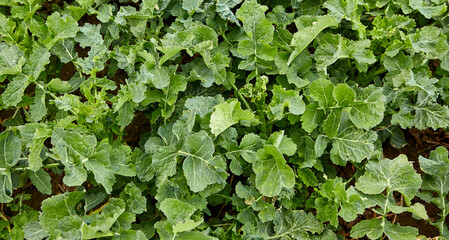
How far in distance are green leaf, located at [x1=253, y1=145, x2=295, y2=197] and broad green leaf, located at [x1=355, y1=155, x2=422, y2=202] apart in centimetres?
47

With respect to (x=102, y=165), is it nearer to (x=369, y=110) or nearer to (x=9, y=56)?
(x=9, y=56)

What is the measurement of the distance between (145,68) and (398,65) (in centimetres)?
158

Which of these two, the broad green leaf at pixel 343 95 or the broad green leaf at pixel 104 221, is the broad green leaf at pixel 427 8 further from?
the broad green leaf at pixel 104 221

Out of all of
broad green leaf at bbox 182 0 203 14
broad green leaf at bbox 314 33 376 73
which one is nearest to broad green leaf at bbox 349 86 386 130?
broad green leaf at bbox 314 33 376 73

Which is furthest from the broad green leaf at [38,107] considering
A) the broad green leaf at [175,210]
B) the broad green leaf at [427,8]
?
the broad green leaf at [427,8]

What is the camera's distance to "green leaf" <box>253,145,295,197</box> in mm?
2246

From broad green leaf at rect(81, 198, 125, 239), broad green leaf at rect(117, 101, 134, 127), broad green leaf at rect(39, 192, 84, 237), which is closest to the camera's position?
broad green leaf at rect(81, 198, 125, 239)

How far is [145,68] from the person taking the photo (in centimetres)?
242

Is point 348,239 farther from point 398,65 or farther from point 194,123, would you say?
point 194,123

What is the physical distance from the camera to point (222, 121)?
2.26 m

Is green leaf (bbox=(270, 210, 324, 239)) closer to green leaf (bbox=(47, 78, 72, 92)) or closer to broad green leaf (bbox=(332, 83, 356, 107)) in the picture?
broad green leaf (bbox=(332, 83, 356, 107))

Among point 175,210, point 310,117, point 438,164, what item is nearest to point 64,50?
point 175,210

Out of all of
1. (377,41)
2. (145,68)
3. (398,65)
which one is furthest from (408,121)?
(145,68)

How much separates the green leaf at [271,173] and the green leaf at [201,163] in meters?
0.20
